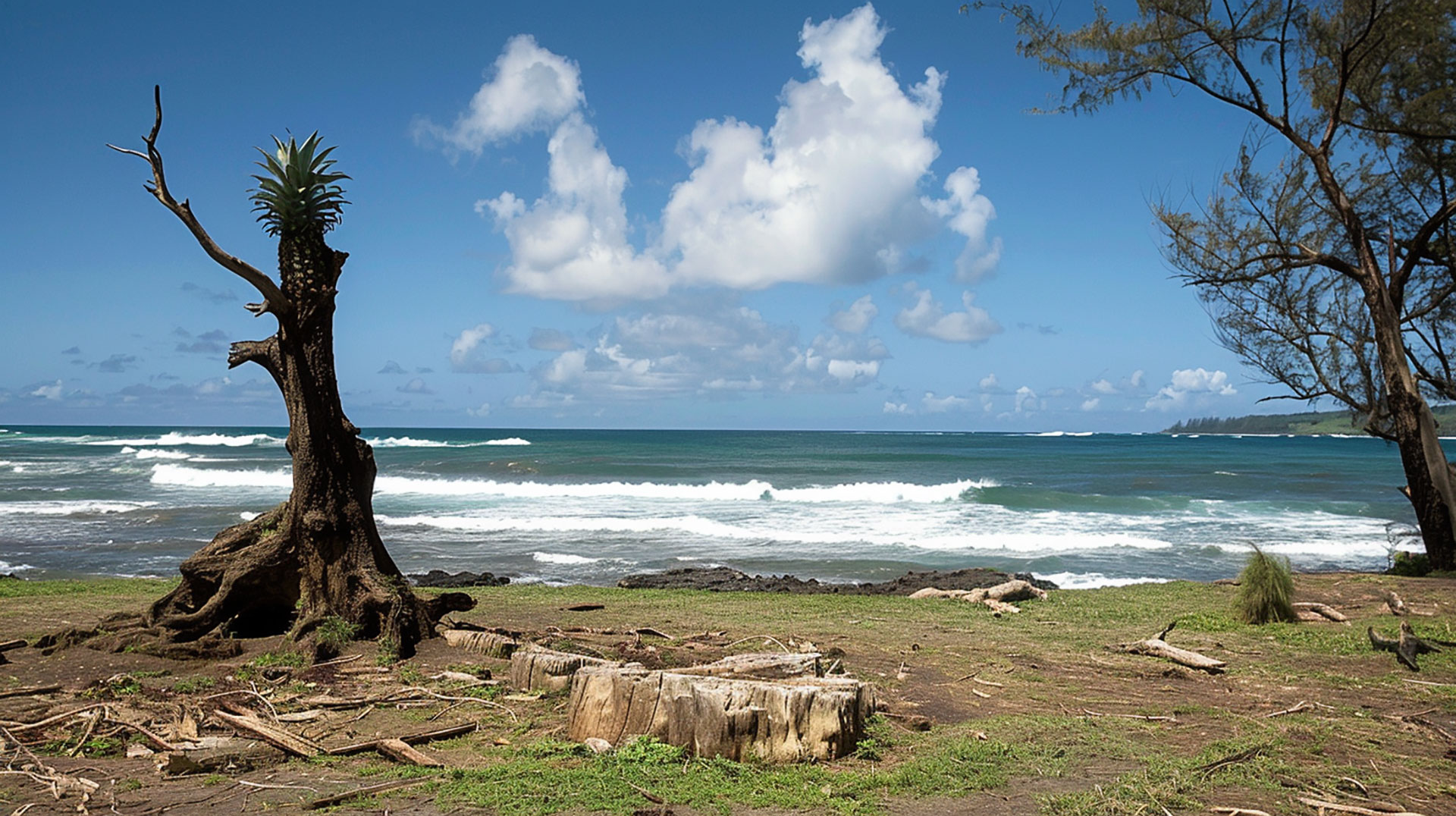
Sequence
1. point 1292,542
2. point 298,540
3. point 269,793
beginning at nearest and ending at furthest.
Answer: point 269,793
point 298,540
point 1292,542

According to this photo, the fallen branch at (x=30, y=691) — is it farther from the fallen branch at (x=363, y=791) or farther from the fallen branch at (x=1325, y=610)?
the fallen branch at (x=1325, y=610)

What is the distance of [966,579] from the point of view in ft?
50.1

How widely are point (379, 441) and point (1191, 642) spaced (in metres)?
93.9

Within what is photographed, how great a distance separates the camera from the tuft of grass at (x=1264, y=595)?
995 cm

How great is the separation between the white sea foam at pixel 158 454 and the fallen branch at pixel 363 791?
212 feet

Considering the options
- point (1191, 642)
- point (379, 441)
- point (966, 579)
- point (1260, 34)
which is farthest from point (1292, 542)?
point (379, 441)

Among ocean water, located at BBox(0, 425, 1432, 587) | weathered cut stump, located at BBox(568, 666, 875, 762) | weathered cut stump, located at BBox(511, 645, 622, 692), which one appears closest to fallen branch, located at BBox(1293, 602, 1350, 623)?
ocean water, located at BBox(0, 425, 1432, 587)

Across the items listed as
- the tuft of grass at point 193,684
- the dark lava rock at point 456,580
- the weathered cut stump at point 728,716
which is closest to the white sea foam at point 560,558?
the dark lava rock at point 456,580

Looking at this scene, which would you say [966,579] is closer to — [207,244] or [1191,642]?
[1191,642]

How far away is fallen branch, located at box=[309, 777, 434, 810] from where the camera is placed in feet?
14.4

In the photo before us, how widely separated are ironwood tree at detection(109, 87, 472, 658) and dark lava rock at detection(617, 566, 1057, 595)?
23.4 feet

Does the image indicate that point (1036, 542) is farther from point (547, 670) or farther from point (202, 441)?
point (202, 441)

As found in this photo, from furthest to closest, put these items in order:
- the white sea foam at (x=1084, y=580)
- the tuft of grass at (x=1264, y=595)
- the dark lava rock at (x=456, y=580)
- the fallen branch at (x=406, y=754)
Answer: the white sea foam at (x=1084, y=580) → the dark lava rock at (x=456, y=580) → the tuft of grass at (x=1264, y=595) → the fallen branch at (x=406, y=754)

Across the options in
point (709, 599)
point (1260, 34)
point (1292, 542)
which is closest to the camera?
point (709, 599)
